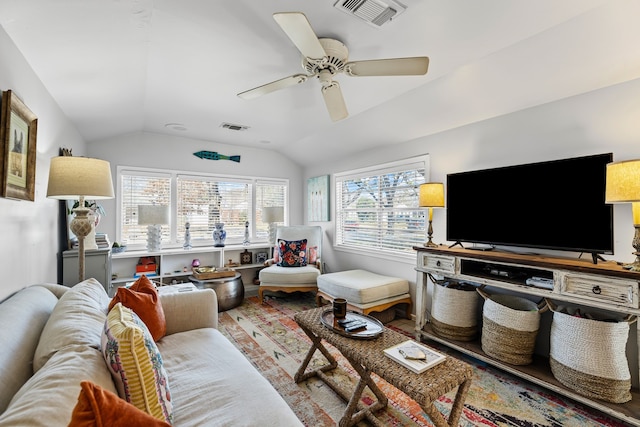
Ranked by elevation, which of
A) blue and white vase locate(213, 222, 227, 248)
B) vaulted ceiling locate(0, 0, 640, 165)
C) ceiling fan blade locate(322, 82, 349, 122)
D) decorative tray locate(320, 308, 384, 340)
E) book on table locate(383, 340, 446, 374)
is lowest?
book on table locate(383, 340, 446, 374)

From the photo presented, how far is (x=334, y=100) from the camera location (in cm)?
226

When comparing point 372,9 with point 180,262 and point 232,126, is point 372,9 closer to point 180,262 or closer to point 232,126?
point 232,126

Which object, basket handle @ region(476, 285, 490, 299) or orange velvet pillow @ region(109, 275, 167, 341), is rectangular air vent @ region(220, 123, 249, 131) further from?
basket handle @ region(476, 285, 490, 299)

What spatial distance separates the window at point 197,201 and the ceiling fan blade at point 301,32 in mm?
3329

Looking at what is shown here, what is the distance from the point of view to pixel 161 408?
103cm

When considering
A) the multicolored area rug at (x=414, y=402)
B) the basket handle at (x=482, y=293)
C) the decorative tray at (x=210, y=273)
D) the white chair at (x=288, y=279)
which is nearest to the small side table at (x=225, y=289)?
the decorative tray at (x=210, y=273)

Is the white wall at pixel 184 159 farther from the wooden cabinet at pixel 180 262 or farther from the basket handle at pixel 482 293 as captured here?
the basket handle at pixel 482 293

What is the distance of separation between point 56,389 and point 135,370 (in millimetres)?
218

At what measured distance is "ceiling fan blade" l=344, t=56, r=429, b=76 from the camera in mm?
1743

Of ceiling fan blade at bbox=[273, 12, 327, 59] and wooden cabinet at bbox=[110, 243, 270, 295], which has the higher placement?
ceiling fan blade at bbox=[273, 12, 327, 59]

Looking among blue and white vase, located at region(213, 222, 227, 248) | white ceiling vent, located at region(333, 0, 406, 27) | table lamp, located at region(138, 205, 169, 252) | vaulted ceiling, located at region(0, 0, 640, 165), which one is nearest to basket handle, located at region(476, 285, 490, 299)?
vaulted ceiling, located at region(0, 0, 640, 165)

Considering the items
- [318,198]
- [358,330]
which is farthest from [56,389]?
[318,198]

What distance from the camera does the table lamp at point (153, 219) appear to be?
12.1 feet

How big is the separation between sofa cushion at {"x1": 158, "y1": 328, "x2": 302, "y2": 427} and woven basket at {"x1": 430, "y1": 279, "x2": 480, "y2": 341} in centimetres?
189
